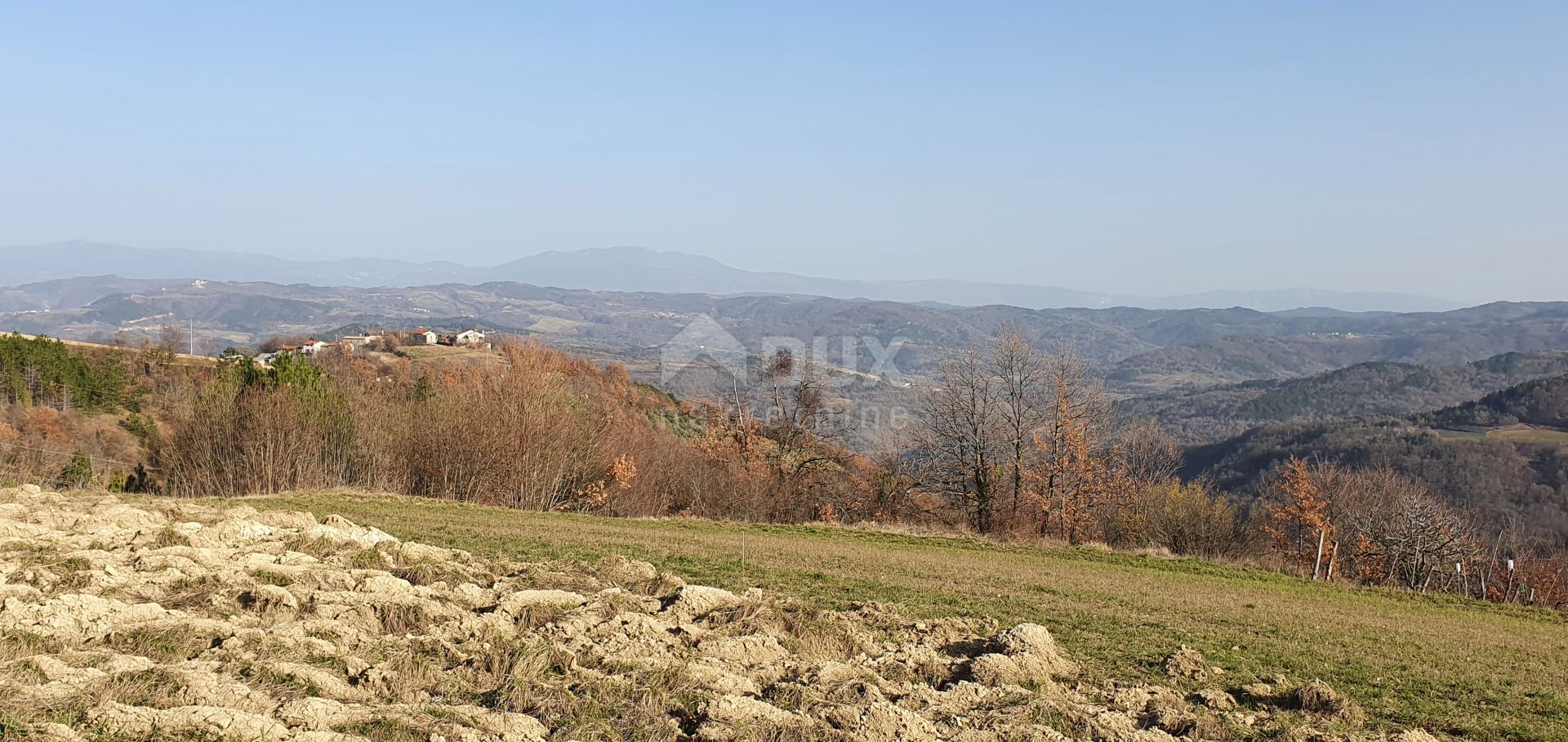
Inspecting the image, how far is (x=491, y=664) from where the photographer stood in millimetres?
6785

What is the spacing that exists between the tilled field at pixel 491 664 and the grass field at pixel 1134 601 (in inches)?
51.0

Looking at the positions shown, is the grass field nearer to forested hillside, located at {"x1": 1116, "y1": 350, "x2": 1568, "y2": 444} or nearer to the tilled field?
the tilled field

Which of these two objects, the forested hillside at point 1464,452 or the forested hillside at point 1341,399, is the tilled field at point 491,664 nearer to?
the forested hillside at point 1464,452

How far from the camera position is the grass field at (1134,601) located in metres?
8.99

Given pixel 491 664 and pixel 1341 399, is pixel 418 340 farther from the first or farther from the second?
pixel 1341 399

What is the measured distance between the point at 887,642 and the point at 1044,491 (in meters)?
27.7

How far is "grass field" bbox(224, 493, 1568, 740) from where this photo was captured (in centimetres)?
899

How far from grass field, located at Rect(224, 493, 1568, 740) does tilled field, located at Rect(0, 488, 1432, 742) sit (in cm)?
130

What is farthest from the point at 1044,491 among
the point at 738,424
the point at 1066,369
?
the point at 738,424

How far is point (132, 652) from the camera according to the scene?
6070 millimetres

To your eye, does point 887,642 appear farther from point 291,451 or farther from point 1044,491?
point 1044,491

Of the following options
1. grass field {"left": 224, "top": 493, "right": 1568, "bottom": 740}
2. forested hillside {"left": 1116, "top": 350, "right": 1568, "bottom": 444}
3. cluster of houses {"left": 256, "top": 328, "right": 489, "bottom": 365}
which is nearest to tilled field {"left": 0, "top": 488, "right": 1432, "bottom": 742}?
grass field {"left": 224, "top": 493, "right": 1568, "bottom": 740}

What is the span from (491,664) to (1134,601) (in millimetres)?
10385

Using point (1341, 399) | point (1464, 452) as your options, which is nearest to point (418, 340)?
point (1464, 452)
